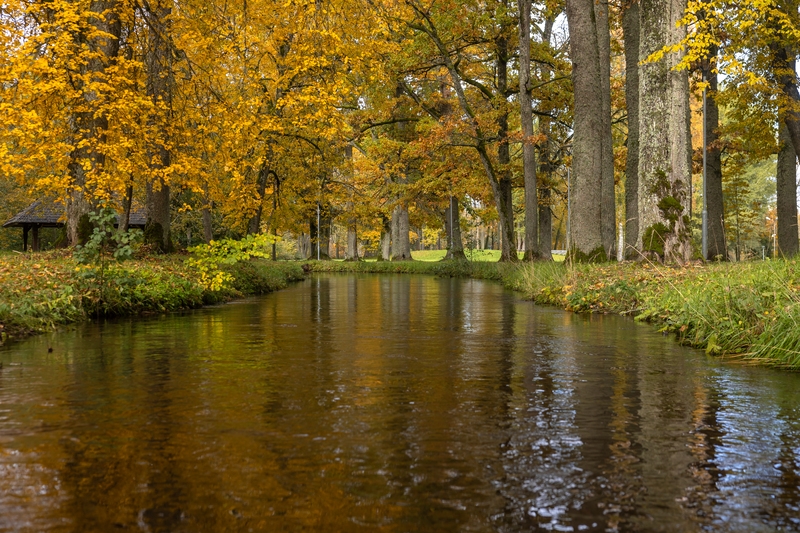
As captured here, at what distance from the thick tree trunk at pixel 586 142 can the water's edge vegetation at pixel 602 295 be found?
4.18 ft

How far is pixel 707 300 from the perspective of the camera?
34.5 feet

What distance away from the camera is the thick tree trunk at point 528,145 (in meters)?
28.4

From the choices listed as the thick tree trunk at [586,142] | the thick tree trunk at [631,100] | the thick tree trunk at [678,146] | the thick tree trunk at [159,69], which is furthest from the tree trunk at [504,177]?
the thick tree trunk at [159,69]

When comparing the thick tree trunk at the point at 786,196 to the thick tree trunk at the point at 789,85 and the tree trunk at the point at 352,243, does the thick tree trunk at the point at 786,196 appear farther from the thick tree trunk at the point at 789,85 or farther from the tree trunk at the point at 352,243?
the tree trunk at the point at 352,243

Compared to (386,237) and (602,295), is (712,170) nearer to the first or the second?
(602,295)

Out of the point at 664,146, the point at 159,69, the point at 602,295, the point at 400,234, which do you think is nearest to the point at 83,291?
the point at 159,69

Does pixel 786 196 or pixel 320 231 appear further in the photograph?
pixel 320 231

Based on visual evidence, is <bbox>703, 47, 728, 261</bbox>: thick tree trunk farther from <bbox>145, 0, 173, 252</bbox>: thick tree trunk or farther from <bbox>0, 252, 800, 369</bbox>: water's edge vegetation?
<bbox>145, 0, 173, 252</bbox>: thick tree trunk

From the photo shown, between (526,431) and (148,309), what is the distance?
39.2 feet

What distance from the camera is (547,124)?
3925 cm

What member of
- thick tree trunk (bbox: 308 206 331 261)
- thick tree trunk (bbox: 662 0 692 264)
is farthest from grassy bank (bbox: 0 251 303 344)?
thick tree trunk (bbox: 308 206 331 261)

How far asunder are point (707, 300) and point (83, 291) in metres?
10.7

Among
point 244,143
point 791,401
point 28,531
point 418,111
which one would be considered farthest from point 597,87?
point 418,111

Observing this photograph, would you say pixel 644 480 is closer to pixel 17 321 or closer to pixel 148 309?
pixel 17 321
